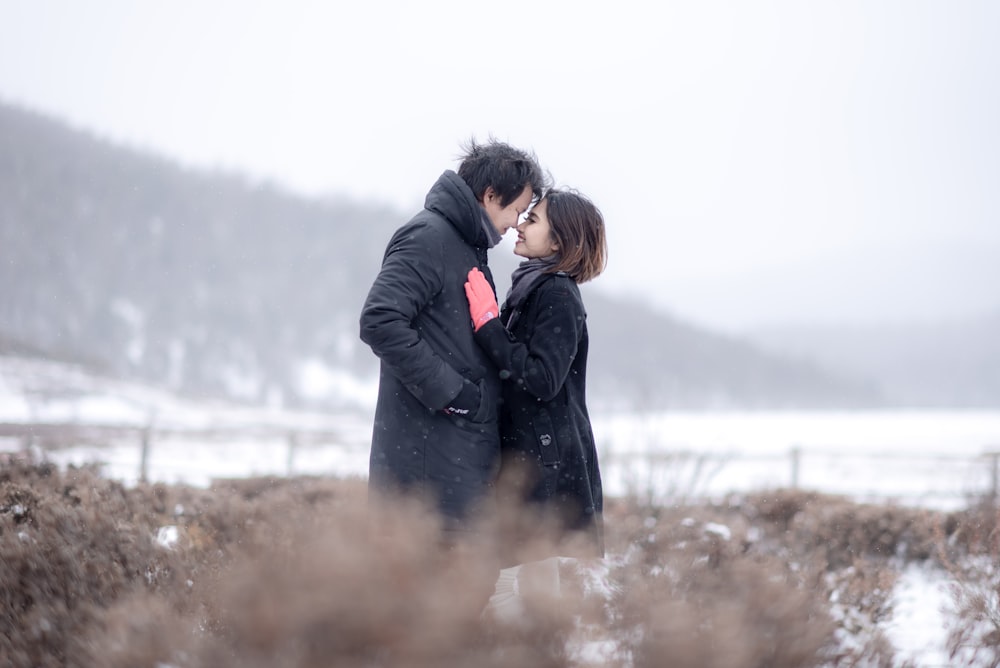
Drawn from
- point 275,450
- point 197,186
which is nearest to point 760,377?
point 197,186

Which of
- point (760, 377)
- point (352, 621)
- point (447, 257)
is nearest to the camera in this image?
point (352, 621)

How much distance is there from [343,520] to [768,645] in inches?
35.7

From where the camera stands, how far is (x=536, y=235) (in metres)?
3.17

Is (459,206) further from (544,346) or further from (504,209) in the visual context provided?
(544,346)

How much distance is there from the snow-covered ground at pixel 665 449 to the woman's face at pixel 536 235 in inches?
67.3

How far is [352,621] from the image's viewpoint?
1.56 m

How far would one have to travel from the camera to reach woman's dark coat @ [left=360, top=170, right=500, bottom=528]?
8.83ft

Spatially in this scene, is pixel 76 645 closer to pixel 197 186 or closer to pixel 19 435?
pixel 19 435

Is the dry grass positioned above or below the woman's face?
below

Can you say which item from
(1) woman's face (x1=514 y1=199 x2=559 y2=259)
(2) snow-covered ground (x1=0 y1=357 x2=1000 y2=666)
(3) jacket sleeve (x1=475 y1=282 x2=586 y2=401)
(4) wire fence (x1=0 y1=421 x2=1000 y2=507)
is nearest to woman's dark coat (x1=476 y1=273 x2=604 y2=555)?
(3) jacket sleeve (x1=475 y1=282 x2=586 y2=401)

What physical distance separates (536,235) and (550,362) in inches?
21.5

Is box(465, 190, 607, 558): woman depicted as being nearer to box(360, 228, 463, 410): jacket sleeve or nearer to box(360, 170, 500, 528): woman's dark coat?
box(360, 170, 500, 528): woman's dark coat

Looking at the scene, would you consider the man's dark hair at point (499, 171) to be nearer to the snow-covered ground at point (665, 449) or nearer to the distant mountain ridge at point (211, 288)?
the snow-covered ground at point (665, 449)

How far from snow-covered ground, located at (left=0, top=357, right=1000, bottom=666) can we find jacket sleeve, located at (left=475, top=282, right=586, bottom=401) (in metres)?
1.26
